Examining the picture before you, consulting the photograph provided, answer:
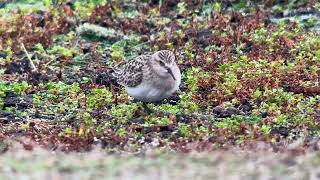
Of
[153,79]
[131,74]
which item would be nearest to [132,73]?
[131,74]

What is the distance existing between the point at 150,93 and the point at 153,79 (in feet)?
0.63

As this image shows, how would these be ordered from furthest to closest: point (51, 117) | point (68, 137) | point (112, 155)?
point (51, 117) → point (68, 137) → point (112, 155)

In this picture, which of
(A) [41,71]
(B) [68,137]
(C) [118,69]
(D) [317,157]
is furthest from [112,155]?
(A) [41,71]

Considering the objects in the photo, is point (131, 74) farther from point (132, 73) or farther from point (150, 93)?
point (150, 93)

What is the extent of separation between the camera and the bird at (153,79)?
12.9 m

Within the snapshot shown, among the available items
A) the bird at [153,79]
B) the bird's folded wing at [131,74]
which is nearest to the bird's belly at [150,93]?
the bird at [153,79]

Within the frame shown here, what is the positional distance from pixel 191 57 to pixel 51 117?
3431 millimetres

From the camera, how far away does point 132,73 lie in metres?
13.4

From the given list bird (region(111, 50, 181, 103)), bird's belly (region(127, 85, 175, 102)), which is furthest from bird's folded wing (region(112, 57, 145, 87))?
bird's belly (region(127, 85, 175, 102))

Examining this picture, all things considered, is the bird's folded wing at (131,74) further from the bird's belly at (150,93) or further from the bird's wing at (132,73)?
the bird's belly at (150,93)

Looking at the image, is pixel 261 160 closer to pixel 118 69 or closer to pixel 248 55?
pixel 118 69

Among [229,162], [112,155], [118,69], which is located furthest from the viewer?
[118,69]

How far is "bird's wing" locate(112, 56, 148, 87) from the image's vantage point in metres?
13.2

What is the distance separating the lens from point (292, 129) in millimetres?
12180
